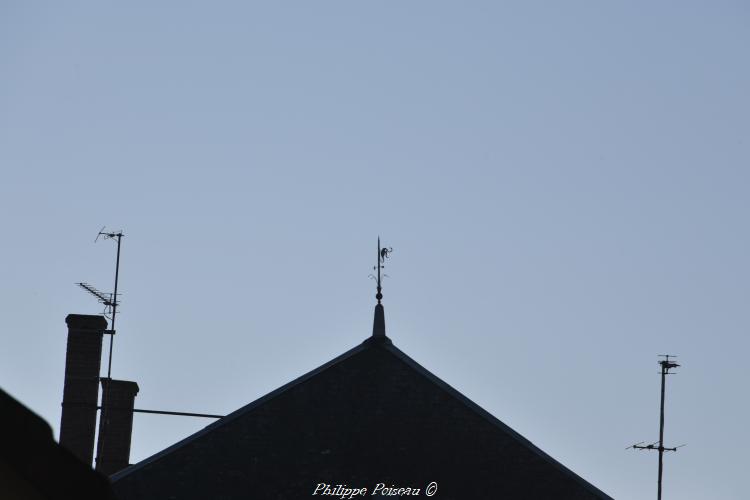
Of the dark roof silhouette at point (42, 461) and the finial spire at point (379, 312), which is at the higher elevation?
the finial spire at point (379, 312)

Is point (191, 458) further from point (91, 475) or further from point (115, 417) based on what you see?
point (91, 475)

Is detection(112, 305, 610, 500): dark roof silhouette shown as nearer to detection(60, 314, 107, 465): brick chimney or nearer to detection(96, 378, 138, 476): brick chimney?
detection(60, 314, 107, 465): brick chimney

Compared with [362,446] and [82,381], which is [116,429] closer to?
[82,381]

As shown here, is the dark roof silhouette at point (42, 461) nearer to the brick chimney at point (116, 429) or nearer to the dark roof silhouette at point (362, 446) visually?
the dark roof silhouette at point (362, 446)

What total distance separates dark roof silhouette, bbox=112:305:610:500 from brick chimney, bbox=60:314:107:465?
3.29 meters

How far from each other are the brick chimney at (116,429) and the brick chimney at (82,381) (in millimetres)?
1119

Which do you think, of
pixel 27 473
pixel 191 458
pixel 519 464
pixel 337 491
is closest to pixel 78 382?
pixel 191 458

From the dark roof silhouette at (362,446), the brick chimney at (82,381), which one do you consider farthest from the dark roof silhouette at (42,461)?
the brick chimney at (82,381)

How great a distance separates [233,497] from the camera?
23.8m

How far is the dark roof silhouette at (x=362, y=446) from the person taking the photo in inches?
945

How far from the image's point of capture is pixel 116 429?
28969 millimetres

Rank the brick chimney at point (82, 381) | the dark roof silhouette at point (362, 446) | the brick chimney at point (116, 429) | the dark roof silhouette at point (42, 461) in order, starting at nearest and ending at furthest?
the dark roof silhouette at point (42, 461), the dark roof silhouette at point (362, 446), the brick chimney at point (82, 381), the brick chimney at point (116, 429)

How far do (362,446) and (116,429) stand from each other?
21.5 ft

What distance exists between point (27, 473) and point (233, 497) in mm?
16566
